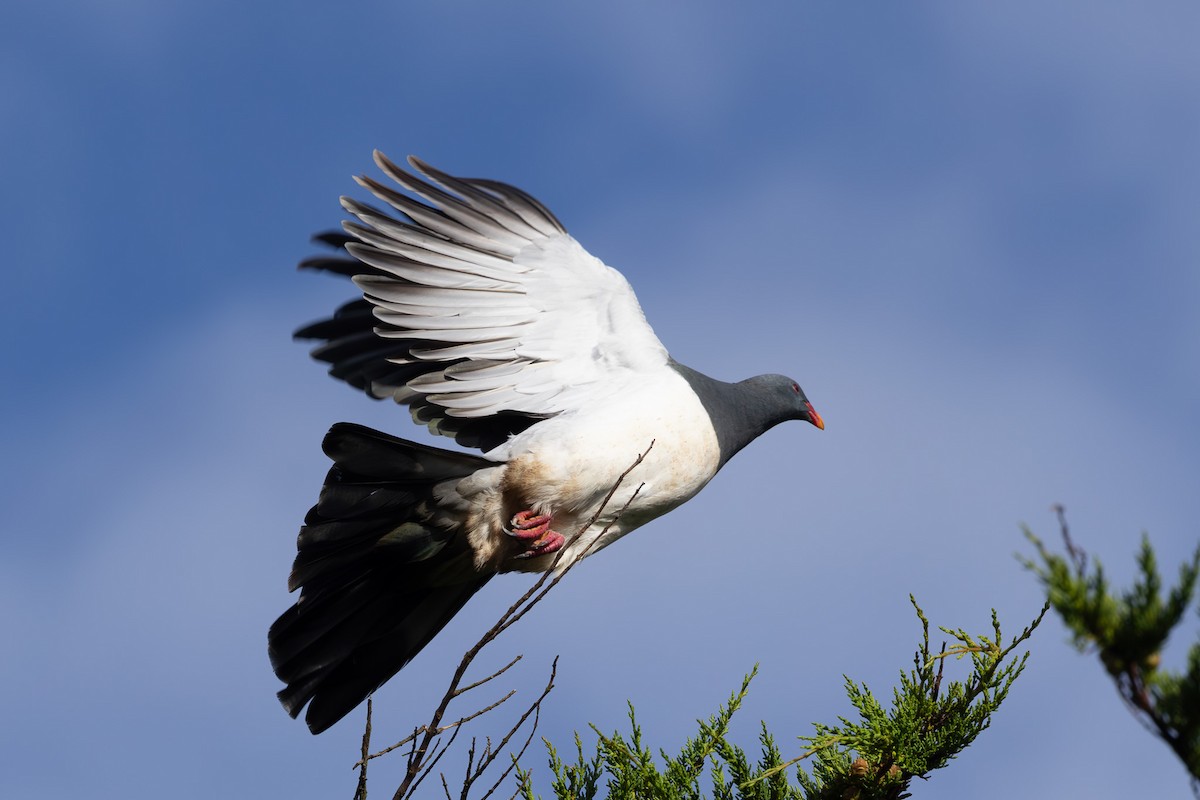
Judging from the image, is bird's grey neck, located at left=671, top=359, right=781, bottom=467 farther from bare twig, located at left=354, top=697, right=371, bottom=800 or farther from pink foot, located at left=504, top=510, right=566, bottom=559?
bare twig, located at left=354, top=697, right=371, bottom=800

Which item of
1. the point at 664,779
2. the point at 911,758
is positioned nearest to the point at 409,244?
the point at 664,779

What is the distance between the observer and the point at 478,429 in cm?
470

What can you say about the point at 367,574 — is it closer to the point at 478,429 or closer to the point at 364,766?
the point at 478,429

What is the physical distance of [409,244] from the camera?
15.0ft

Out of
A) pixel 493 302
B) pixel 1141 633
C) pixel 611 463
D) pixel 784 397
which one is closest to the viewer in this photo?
pixel 1141 633

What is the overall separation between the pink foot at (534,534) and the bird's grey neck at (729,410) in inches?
29.7

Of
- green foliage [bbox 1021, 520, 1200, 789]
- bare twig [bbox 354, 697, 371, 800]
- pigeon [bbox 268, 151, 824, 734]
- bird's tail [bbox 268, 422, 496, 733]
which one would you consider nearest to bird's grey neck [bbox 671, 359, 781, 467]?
pigeon [bbox 268, 151, 824, 734]

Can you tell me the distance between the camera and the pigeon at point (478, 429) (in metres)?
4.29

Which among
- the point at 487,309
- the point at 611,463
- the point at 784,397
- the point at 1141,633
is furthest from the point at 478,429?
the point at 1141,633

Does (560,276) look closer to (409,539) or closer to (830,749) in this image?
(409,539)

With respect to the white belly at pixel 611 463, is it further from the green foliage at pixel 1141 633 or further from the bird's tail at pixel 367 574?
the green foliage at pixel 1141 633

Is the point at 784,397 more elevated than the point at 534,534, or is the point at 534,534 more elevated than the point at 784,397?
the point at 784,397

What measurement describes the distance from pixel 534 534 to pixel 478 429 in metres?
0.53

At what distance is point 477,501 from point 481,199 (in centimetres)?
116
